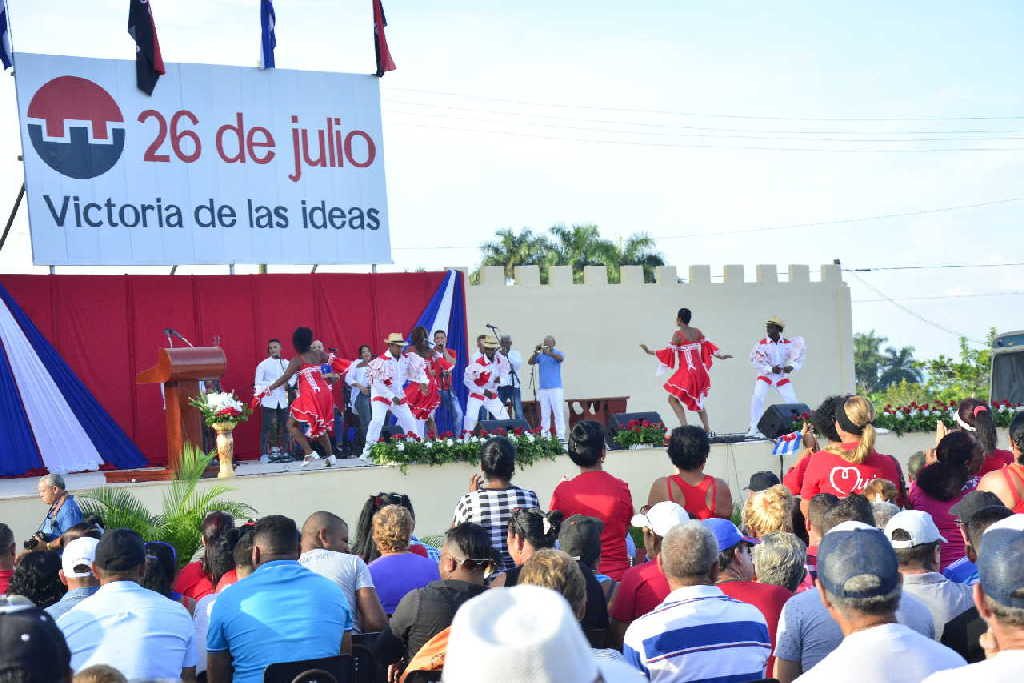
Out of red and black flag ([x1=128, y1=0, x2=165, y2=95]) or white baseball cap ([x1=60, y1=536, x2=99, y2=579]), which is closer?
white baseball cap ([x1=60, y1=536, x2=99, y2=579])

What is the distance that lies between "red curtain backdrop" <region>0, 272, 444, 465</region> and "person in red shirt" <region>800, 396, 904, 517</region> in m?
11.3

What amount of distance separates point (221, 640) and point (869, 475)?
3292 millimetres

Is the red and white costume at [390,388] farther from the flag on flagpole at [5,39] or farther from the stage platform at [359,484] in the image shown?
the flag on flagpole at [5,39]

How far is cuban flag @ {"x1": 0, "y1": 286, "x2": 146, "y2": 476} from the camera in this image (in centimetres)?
1434

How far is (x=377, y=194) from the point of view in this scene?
53.4ft

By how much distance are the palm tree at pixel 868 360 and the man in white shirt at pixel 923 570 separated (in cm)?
4487

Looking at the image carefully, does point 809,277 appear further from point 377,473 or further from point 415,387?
point 377,473

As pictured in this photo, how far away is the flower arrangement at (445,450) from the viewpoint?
1248 cm

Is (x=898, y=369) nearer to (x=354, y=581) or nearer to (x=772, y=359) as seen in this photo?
(x=772, y=359)

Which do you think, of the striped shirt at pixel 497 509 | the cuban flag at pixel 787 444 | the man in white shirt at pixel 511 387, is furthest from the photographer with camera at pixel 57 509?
the man in white shirt at pixel 511 387

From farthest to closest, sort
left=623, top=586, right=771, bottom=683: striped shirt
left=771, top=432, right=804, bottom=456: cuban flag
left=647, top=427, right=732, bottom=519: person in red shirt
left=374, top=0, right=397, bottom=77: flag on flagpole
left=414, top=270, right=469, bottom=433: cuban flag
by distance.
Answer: left=414, top=270, right=469, bottom=433: cuban flag → left=374, top=0, right=397, bottom=77: flag on flagpole → left=771, top=432, right=804, bottom=456: cuban flag → left=647, top=427, right=732, bottom=519: person in red shirt → left=623, top=586, right=771, bottom=683: striped shirt

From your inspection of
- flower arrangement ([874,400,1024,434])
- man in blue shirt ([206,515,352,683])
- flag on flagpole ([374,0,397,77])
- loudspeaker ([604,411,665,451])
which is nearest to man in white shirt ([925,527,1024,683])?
man in blue shirt ([206,515,352,683])

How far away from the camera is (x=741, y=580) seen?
13.6 ft

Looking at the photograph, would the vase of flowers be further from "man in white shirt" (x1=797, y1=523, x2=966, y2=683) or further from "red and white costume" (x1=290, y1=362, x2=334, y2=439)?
"man in white shirt" (x1=797, y1=523, x2=966, y2=683)
